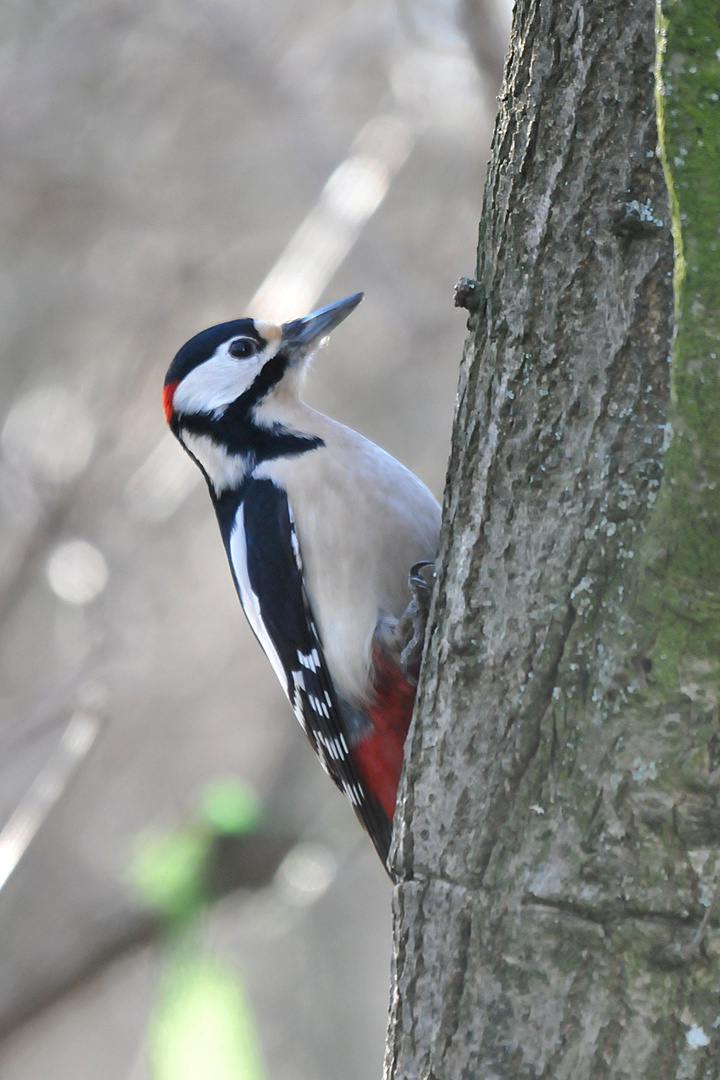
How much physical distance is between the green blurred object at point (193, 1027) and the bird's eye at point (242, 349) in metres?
2.26

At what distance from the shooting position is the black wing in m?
2.65

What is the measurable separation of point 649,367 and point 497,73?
3235 millimetres

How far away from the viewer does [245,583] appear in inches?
110

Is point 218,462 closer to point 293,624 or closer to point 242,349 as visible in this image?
point 242,349

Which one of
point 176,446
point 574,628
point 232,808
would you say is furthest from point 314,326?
point 232,808

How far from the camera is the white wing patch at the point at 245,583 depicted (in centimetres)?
275

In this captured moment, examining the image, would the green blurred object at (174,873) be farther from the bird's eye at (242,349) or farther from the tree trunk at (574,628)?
the tree trunk at (574,628)

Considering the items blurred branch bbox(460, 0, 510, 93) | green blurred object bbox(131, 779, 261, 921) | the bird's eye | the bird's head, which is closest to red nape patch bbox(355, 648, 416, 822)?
the bird's head

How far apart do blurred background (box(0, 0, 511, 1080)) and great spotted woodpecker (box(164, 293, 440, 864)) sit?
111 centimetres

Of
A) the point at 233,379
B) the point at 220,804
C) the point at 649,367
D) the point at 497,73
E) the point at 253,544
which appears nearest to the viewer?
the point at 649,367

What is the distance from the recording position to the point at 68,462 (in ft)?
15.7

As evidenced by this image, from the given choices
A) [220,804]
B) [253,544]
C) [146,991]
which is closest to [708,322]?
[253,544]

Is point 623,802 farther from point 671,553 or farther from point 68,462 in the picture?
point 68,462

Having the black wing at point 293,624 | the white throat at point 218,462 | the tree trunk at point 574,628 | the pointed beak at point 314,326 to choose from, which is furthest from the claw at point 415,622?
the pointed beak at point 314,326
